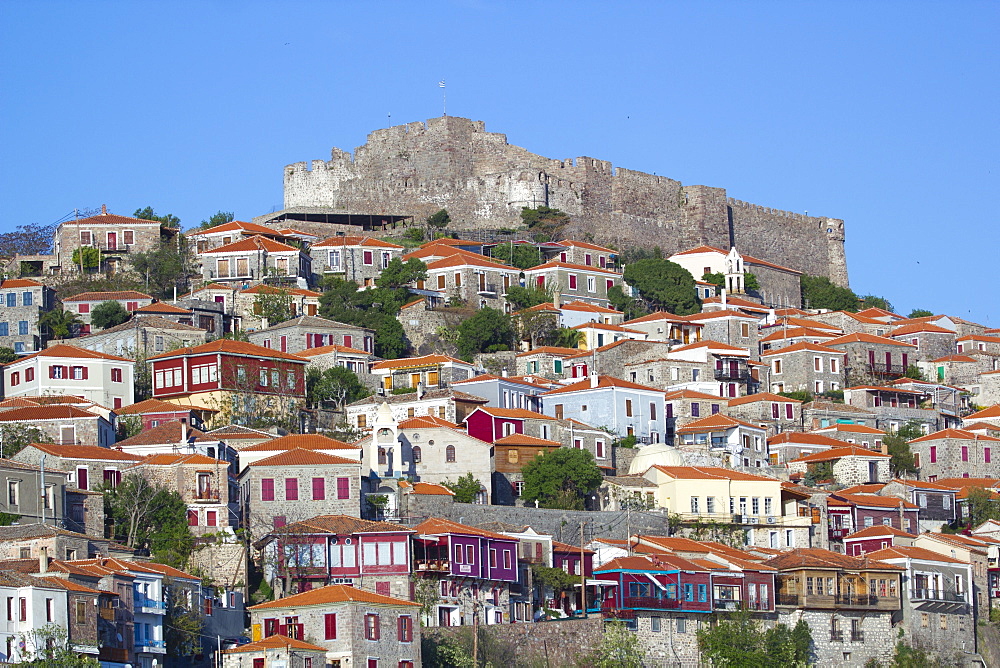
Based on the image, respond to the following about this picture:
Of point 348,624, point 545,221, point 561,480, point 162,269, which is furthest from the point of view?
point 545,221

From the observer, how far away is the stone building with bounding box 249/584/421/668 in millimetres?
47000

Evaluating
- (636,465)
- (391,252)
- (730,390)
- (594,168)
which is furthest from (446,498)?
(594,168)

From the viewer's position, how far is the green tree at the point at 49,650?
139 ft

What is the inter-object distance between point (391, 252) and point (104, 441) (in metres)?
29.4

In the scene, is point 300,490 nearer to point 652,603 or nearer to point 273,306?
point 652,603

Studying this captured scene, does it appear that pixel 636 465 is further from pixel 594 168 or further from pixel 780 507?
pixel 594 168

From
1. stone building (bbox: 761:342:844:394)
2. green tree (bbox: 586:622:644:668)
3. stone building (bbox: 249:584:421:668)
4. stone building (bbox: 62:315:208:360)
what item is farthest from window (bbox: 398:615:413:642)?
stone building (bbox: 761:342:844:394)

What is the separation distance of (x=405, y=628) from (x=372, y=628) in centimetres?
102

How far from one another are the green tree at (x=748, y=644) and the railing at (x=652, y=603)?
1.11 metres

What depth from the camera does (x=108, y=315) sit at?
79.0 m

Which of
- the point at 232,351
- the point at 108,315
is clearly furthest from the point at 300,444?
the point at 108,315

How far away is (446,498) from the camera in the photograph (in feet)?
192

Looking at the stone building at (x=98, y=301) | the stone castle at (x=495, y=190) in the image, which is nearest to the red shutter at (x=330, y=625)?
the stone building at (x=98, y=301)

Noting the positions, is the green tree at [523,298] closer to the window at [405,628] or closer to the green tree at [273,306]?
the green tree at [273,306]
